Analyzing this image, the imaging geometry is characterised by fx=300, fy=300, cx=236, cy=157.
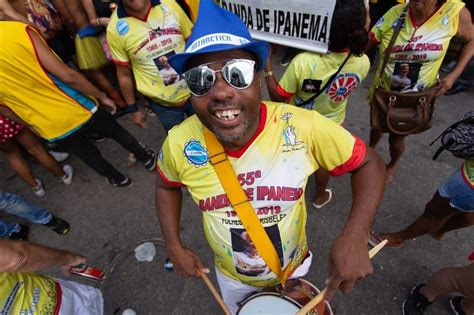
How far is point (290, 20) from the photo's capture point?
2.21 m

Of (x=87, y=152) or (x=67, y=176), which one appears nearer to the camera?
(x=87, y=152)

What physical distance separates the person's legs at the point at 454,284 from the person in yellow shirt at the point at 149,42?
280cm

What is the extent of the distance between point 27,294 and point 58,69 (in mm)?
1845

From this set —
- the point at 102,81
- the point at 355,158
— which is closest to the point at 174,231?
the point at 355,158

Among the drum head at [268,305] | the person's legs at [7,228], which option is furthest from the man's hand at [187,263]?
the person's legs at [7,228]

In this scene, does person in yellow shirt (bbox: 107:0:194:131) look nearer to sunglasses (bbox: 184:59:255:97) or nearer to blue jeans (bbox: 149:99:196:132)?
blue jeans (bbox: 149:99:196:132)

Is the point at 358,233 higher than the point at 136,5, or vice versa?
the point at 136,5

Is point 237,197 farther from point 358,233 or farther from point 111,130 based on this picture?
point 111,130

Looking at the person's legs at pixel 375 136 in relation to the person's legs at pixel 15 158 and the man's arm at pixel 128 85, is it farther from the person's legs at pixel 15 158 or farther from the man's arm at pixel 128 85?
the person's legs at pixel 15 158

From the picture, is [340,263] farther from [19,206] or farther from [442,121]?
[442,121]

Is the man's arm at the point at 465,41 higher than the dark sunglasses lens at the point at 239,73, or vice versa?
the dark sunglasses lens at the point at 239,73

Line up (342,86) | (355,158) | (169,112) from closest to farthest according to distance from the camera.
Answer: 1. (355,158)
2. (342,86)
3. (169,112)

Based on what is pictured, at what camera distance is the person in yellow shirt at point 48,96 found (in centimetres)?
238

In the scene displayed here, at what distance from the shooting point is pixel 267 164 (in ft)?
5.07
